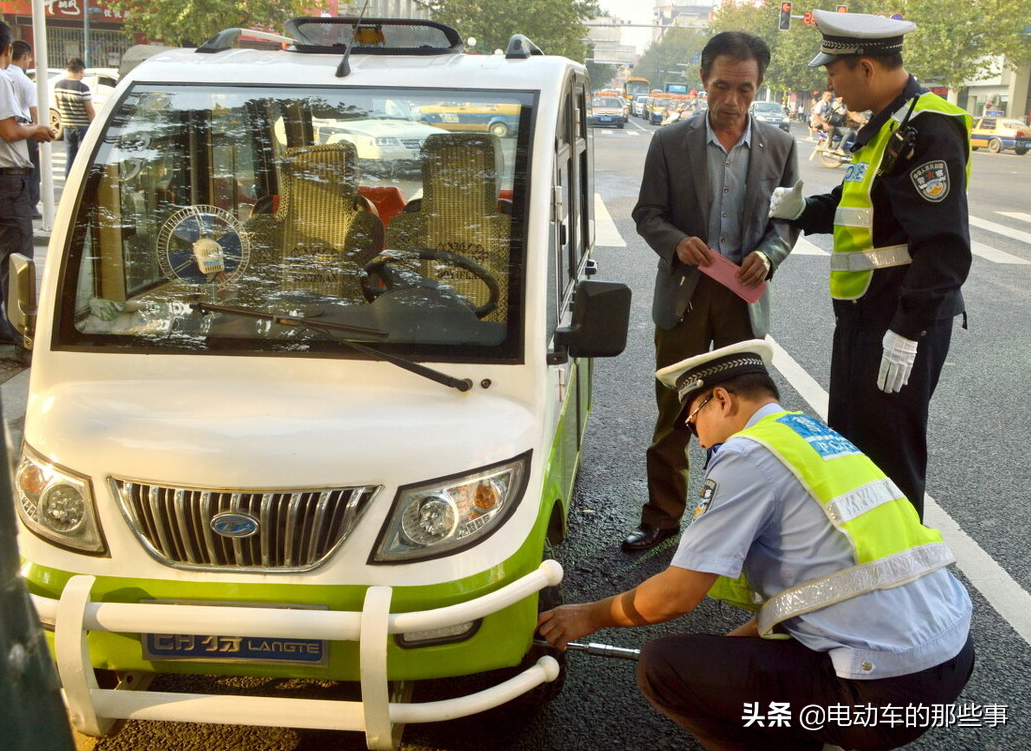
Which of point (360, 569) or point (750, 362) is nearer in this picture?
point (360, 569)

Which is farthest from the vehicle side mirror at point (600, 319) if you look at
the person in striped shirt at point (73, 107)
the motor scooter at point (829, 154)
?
the motor scooter at point (829, 154)

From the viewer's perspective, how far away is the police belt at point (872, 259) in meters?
3.76

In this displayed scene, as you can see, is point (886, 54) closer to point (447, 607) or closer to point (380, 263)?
point (380, 263)

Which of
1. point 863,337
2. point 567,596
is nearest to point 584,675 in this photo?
point 567,596

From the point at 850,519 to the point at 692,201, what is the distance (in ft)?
7.41

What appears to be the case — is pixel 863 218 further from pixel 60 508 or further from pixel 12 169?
pixel 12 169

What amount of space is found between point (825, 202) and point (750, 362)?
1701 mm

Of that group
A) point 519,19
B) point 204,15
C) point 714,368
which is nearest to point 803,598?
point 714,368

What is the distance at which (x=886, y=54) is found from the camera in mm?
3766

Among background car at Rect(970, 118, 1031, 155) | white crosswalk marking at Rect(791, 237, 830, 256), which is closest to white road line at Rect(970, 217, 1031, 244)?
white crosswalk marking at Rect(791, 237, 830, 256)

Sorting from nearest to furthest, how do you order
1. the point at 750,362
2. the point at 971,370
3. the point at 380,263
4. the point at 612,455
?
the point at 750,362 < the point at 380,263 < the point at 612,455 < the point at 971,370

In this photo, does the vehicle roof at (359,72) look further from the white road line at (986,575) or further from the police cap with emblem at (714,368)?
the white road line at (986,575)

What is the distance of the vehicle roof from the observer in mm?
3611

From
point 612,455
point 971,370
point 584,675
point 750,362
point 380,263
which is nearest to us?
point 750,362
